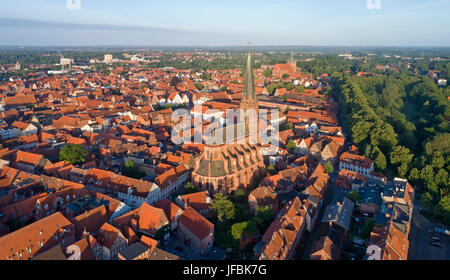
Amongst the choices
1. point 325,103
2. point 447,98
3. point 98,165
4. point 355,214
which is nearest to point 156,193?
point 98,165

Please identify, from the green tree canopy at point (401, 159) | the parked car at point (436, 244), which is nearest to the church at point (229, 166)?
the green tree canopy at point (401, 159)

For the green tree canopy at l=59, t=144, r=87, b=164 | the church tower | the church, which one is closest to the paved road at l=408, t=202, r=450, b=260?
the church

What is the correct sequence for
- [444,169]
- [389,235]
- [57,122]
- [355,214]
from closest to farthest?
[389,235] < [355,214] < [444,169] < [57,122]

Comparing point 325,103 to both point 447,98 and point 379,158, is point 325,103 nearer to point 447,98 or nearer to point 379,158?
point 447,98

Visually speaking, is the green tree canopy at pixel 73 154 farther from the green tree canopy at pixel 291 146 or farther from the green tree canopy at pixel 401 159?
the green tree canopy at pixel 401 159

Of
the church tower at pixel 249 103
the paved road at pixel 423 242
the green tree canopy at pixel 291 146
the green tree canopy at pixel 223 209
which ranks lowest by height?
the paved road at pixel 423 242
